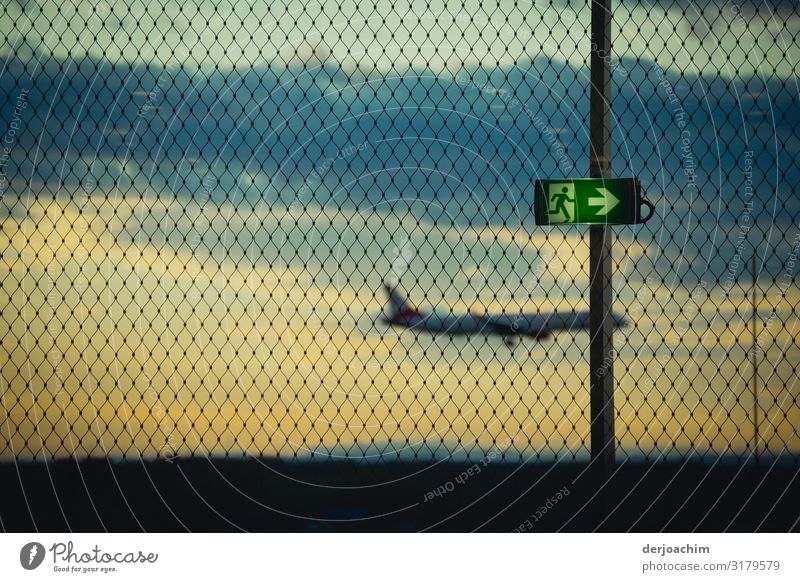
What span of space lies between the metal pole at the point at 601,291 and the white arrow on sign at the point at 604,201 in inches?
5.1

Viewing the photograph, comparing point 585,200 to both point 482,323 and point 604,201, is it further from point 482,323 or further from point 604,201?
point 482,323

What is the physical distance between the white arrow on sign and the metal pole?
13 centimetres

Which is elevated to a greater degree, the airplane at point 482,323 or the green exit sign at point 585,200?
the green exit sign at point 585,200

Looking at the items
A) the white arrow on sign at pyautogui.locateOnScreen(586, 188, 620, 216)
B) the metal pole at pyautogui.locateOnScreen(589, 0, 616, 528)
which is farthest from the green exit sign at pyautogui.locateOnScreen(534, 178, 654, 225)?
the metal pole at pyautogui.locateOnScreen(589, 0, 616, 528)

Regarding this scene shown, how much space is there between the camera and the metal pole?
434 cm

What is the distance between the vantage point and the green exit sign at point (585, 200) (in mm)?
4168

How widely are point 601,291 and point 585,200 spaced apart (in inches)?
17.4

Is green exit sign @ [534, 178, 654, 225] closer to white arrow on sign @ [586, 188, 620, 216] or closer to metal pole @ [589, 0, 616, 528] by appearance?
white arrow on sign @ [586, 188, 620, 216]

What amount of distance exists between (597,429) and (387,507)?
1.01 metres

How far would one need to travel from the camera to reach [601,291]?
4.37 meters

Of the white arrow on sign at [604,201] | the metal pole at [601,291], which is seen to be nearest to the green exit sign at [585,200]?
the white arrow on sign at [604,201]

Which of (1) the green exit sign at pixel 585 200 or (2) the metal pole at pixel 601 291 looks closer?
(1) the green exit sign at pixel 585 200

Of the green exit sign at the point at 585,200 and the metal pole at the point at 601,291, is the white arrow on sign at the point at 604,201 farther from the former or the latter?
the metal pole at the point at 601,291
